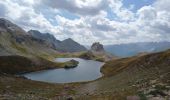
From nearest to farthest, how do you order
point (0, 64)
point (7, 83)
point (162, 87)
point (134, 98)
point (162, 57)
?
point (134, 98) < point (162, 87) < point (7, 83) < point (162, 57) < point (0, 64)

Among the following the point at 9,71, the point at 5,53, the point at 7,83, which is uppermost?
the point at 5,53

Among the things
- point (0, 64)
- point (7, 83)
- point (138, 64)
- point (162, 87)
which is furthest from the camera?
point (0, 64)

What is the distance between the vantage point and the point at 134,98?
1561 inches

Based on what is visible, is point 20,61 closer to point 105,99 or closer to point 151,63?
point 151,63

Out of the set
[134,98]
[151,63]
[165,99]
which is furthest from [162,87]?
[151,63]

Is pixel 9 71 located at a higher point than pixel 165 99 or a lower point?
higher

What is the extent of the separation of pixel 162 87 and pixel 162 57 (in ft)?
201

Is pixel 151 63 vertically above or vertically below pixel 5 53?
below

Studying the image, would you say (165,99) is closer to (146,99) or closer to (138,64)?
(146,99)

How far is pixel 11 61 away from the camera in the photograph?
184750 mm

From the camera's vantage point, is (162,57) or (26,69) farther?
(26,69)

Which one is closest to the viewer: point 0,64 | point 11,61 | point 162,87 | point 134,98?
point 134,98

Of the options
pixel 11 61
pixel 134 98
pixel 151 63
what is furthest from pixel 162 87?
pixel 11 61

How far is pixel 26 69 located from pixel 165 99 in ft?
522
